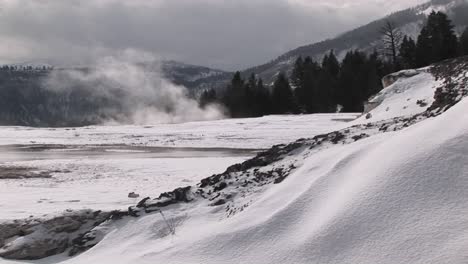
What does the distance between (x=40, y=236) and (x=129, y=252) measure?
2212mm

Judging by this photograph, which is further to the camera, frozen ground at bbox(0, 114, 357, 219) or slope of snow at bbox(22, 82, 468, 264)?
frozen ground at bbox(0, 114, 357, 219)

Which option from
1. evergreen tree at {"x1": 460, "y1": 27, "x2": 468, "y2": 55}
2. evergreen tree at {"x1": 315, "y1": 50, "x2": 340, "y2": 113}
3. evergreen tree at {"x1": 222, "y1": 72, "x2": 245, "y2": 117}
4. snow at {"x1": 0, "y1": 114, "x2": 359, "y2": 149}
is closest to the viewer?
snow at {"x1": 0, "y1": 114, "x2": 359, "y2": 149}

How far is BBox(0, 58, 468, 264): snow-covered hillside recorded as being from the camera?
4715mm

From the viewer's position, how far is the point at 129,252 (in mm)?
6684

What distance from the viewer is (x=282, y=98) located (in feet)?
201

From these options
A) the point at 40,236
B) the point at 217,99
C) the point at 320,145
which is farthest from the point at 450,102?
the point at 217,99

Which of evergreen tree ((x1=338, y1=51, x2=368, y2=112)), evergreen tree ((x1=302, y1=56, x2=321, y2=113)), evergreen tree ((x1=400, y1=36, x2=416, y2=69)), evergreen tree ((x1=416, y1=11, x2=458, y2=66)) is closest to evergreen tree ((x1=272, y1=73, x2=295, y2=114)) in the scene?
evergreen tree ((x1=302, y1=56, x2=321, y2=113))

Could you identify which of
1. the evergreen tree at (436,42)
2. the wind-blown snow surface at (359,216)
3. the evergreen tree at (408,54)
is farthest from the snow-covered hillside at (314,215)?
the evergreen tree at (408,54)

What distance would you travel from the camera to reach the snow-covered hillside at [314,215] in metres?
4.71

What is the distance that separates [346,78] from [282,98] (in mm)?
10259

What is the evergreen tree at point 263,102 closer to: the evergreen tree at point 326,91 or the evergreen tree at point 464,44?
the evergreen tree at point 326,91

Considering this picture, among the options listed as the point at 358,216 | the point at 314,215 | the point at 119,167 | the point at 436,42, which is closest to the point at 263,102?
the point at 436,42

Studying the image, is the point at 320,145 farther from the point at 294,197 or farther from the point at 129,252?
the point at 129,252

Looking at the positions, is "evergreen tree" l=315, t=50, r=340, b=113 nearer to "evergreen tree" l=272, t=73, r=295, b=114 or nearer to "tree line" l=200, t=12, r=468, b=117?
"tree line" l=200, t=12, r=468, b=117
